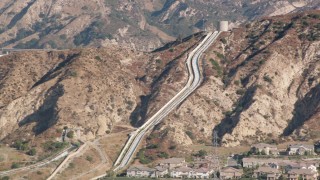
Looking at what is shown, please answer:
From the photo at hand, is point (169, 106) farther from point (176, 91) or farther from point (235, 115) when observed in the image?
point (235, 115)

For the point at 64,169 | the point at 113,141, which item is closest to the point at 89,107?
the point at 113,141

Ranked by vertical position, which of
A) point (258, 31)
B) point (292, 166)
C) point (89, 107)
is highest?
point (258, 31)

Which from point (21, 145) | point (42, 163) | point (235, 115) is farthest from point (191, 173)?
point (21, 145)

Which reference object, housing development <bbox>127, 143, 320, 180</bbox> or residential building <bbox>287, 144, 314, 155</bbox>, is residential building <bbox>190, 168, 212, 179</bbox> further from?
residential building <bbox>287, 144, 314, 155</bbox>

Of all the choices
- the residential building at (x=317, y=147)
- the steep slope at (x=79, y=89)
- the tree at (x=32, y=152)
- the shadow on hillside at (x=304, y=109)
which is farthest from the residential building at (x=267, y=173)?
the tree at (x=32, y=152)

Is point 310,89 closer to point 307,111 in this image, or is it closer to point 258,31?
point 307,111
